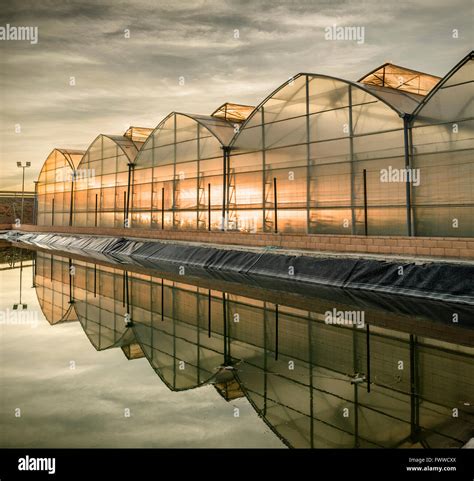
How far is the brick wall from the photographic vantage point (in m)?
13.8

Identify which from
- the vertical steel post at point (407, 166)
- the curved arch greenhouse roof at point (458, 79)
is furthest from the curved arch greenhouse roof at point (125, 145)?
the curved arch greenhouse roof at point (458, 79)

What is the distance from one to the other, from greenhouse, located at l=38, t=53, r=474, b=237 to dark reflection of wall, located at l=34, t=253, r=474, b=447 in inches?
302

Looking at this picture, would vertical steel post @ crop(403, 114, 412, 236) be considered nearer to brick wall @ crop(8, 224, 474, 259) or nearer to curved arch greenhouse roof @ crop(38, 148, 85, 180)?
brick wall @ crop(8, 224, 474, 259)

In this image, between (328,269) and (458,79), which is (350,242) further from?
(458,79)

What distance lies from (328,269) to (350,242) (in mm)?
1436

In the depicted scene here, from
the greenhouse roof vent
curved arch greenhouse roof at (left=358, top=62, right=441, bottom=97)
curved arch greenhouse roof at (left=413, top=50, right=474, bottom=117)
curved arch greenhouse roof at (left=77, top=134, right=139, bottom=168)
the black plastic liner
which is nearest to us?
the black plastic liner

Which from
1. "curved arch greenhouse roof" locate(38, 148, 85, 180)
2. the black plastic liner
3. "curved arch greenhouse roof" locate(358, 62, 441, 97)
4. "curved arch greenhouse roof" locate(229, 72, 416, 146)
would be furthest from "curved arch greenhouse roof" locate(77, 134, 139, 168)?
"curved arch greenhouse roof" locate(358, 62, 441, 97)

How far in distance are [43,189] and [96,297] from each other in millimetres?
35853

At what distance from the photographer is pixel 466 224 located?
15461 millimetres

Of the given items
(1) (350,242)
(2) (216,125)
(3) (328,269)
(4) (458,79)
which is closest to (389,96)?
(4) (458,79)

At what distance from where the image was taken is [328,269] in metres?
16.3

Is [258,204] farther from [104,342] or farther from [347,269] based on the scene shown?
[104,342]

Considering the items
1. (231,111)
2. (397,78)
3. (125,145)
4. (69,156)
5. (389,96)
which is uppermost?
(69,156)

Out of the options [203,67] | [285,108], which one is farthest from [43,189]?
[285,108]
